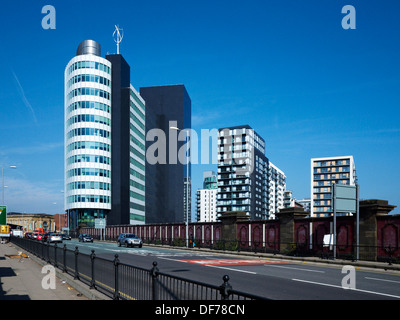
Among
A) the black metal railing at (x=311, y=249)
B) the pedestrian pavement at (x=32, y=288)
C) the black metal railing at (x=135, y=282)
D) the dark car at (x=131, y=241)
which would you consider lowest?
the dark car at (x=131, y=241)

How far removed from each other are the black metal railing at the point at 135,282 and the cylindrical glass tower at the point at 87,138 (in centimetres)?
9338

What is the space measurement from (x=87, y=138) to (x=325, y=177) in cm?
9468

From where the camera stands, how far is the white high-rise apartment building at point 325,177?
159500mm

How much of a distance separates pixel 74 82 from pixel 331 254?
3737 inches

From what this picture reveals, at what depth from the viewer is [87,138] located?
4274 inches

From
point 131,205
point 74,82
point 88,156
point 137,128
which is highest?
point 74,82

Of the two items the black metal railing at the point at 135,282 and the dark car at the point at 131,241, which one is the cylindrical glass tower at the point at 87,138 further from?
the black metal railing at the point at 135,282

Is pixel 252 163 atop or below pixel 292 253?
atop

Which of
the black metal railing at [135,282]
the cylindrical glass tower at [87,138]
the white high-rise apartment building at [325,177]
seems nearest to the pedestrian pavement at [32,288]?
the black metal railing at [135,282]

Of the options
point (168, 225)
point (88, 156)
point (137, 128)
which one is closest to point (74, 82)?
point (88, 156)

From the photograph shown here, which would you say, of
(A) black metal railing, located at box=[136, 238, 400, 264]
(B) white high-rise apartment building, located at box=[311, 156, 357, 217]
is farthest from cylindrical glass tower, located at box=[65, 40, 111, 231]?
(B) white high-rise apartment building, located at box=[311, 156, 357, 217]

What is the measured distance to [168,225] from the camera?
54.8 meters

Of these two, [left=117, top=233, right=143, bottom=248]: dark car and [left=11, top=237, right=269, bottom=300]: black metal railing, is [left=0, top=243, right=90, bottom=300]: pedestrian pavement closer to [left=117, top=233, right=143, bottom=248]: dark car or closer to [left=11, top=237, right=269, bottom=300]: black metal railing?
[left=11, top=237, right=269, bottom=300]: black metal railing
